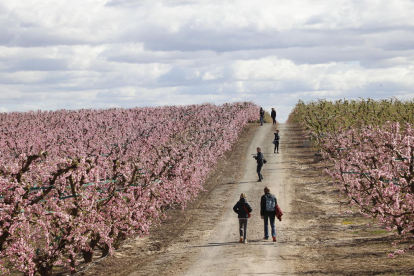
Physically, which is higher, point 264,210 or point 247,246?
point 264,210

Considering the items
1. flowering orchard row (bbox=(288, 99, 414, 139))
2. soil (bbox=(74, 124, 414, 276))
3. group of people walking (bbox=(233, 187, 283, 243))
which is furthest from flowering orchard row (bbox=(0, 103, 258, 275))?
flowering orchard row (bbox=(288, 99, 414, 139))

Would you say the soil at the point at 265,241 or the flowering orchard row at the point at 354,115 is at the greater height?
the flowering orchard row at the point at 354,115

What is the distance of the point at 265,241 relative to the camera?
22.7 meters

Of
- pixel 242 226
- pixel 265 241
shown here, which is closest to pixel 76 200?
pixel 242 226

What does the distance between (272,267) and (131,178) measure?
21.3ft

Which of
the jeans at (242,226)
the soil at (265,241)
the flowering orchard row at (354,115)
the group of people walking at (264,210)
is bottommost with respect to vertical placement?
the soil at (265,241)

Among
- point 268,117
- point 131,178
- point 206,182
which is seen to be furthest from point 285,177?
point 268,117

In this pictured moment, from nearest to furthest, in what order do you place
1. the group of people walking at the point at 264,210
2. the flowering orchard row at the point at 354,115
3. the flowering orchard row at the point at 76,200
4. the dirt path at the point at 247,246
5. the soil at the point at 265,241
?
the flowering orchard row at the point at 76,200 < the dirt path at the point at 247,246 < the soil at the point at 265,241 < the group of people walking at the point at 264,210 < the flowering orchard row at the point at 354,115

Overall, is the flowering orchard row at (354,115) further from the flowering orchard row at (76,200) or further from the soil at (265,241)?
the flowering orchard row at (76,200)

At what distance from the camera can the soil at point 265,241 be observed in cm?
1820

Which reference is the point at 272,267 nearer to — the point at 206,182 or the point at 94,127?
the point at 206,182

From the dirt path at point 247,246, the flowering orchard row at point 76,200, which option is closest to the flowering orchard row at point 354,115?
the dirt path at point 247,246

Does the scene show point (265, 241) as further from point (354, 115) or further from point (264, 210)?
point (354, 115)

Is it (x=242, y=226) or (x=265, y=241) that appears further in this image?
(x=242, y=226)
